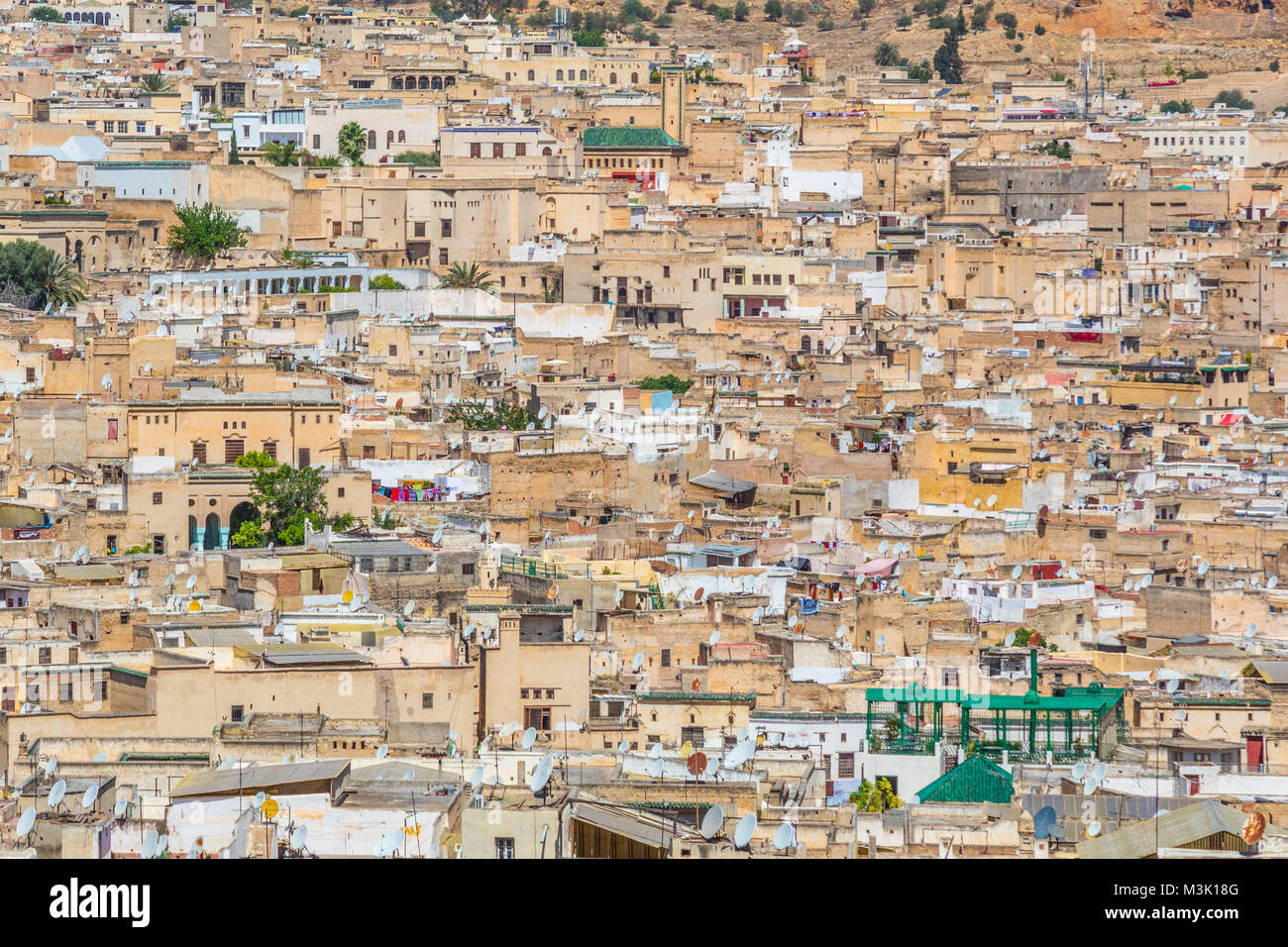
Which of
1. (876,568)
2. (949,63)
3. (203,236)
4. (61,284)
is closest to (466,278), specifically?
(203,236)

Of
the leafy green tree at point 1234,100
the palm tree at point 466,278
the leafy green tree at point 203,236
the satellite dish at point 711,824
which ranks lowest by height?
the satellite dish at point 711,824

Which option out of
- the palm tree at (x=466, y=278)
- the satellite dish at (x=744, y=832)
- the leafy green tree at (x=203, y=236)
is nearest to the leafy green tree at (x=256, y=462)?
the palm tree at (x=466, y=278)

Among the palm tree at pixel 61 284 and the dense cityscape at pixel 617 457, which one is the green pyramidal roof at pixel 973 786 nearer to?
the dense cityscape at pixel 617 457

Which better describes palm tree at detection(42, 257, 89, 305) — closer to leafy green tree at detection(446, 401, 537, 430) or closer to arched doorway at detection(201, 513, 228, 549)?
leafy green tree at detection(446, 401, 537, 430)

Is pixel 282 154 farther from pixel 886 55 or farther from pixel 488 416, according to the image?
pixel 886 55

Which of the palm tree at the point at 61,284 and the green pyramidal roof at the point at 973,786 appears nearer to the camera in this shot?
the green pyramidal roof at the point at 973,786
